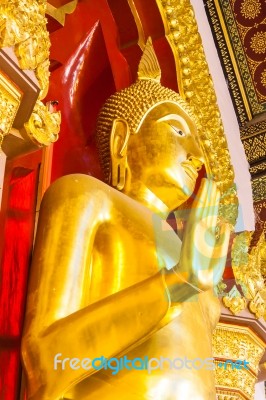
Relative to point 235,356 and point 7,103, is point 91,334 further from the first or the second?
point 235,356

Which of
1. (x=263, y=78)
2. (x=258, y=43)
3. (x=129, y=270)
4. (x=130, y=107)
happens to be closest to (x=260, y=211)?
(x=263, y=78)

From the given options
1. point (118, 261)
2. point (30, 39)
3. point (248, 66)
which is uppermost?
point (30, 39)

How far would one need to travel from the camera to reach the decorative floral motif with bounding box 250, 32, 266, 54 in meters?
2.20

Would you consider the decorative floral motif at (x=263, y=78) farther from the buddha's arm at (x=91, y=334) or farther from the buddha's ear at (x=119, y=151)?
the buddha's arm at (x=91, y=334)

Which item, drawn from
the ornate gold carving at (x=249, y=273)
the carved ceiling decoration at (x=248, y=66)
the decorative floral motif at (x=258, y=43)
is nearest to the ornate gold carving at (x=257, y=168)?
the carved ceiling decoration at (x=248, y=66)

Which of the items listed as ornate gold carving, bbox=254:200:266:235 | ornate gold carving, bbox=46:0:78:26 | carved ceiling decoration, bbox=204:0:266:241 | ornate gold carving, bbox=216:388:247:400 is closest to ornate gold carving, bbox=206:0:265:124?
carved ceiling decoration, bbox=204:0:266:241

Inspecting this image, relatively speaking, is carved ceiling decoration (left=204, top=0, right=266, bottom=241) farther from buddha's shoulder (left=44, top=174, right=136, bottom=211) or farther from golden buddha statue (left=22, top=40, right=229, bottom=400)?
buddha's shoulder (left=44, top=174, right=136, bottom=211)

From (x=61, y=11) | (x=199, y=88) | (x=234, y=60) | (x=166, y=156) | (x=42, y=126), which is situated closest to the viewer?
(x=42, y=126)

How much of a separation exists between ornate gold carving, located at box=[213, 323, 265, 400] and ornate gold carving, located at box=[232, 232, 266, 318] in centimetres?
6

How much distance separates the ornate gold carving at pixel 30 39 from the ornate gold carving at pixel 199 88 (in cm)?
61

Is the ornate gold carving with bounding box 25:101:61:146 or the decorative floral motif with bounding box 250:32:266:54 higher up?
the decorative floral motif with bounding box 250:32:266:54

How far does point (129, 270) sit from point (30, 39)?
0.38 meters

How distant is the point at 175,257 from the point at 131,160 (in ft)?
0.68

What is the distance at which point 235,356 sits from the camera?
133 centimetres
